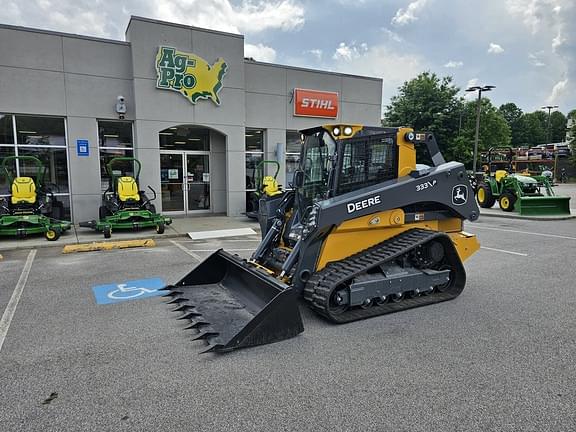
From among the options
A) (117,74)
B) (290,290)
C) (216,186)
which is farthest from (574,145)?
(290,290)

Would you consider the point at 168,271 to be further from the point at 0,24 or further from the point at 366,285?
the point at 0,24

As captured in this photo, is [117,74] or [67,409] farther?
[117,74]

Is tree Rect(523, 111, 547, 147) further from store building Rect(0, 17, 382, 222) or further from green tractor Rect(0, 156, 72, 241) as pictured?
green tractor Rect(0, 156, 72, 241)

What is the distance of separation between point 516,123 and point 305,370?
96575 mm

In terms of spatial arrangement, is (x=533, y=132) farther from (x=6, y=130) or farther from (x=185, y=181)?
(x=6, y=130)

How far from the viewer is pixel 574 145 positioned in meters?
50.0

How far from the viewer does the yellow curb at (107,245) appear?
855 cm

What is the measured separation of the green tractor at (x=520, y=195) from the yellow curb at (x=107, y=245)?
41.8ft

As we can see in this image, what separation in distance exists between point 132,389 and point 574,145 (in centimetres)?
6051

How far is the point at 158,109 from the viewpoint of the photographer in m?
12.3

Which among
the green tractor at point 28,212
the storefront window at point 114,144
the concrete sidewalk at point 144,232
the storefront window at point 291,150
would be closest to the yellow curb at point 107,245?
the concrete sidewalk at point 144,232

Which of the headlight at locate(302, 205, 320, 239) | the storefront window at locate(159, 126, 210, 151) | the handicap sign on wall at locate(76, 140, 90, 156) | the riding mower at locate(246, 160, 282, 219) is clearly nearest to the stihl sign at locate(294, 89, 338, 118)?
the riding mower at locate(246, 160, 282, 219)

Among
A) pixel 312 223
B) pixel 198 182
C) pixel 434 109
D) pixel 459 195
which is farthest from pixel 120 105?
pixel 434 109

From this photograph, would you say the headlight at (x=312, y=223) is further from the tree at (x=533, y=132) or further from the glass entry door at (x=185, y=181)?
the tree at (x=533, y=132)
